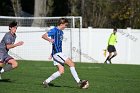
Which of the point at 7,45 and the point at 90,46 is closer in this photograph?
the point at 7,45

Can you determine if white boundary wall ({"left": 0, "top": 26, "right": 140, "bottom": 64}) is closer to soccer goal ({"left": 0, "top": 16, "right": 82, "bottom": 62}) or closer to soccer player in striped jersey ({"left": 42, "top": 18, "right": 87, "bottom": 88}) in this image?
soccer goal ({"left": 0, "top": 16, "right": 82, "bottom": 62})

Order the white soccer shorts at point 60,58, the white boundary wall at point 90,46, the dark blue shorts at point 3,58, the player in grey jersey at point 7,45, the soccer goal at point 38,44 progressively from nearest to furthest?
the white soccer shorts at point 60,58, the player in grey jersey at point 7,45, the dark blue shorts at point 3,58, the soccer goal at point 38,44, the white boundary wall at point 90,46

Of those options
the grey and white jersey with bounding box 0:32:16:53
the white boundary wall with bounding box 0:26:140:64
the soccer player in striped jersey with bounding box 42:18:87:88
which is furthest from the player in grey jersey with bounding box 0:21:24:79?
the white boundary wall with bounding box 0:26:140:64

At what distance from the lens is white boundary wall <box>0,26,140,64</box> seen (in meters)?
34.1

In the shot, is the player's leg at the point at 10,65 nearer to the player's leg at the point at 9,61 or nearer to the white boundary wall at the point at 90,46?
the player's leg at the point at 9,61

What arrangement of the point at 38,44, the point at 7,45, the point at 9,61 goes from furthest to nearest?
the point at 38,44 → the point at 9,61 → the point at 7,45

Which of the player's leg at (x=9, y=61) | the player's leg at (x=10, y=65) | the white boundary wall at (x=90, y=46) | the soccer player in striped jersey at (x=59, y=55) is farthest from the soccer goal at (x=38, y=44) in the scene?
the soccer player in striped jersey at (x=59, y=55)

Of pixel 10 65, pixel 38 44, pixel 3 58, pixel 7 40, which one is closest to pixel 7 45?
pixel 7 40

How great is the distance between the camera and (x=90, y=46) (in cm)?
3428

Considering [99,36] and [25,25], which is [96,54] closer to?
[99,36]

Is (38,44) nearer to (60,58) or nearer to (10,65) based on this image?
(10,65)

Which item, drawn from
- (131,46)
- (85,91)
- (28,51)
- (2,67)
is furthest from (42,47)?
(85,91)

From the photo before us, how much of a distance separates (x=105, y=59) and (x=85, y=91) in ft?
64.9

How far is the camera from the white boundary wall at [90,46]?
34.1 m
